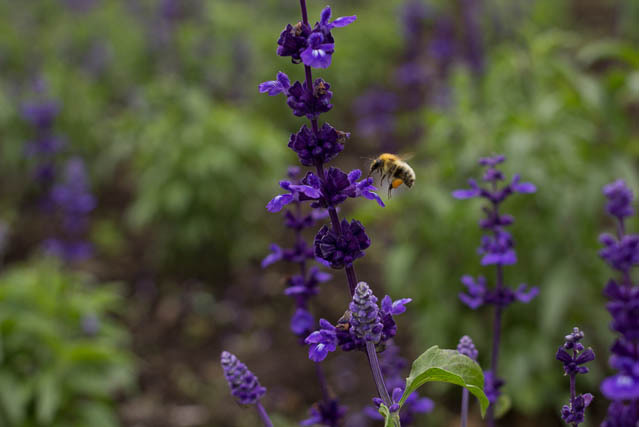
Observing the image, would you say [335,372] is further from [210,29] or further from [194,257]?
[210,29]

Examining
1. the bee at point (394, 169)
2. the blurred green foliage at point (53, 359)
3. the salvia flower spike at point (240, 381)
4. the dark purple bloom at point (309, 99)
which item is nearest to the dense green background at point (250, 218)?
the blurred green foliage at point (53, 359)

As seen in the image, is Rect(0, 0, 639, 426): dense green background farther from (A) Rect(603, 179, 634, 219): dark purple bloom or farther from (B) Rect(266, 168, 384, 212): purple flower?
(A) Rect(603, 179, 634, 219): dark purple bloom

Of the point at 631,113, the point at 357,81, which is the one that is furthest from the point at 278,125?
the point at 631,113

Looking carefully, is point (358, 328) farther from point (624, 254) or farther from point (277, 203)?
point (624, 254)

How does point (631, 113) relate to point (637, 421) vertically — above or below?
above

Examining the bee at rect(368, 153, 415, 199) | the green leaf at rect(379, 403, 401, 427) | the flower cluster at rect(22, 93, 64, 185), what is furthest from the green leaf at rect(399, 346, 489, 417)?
the flower cluster at rect(22, 93, 64, 185)

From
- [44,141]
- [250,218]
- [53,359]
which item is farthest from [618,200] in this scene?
[44,141]

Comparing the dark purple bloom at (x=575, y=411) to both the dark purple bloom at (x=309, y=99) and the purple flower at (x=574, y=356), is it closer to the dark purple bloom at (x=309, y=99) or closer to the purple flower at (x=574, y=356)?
the purple flower at (x=574, y=356)

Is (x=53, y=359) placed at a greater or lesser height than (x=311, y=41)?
greater
